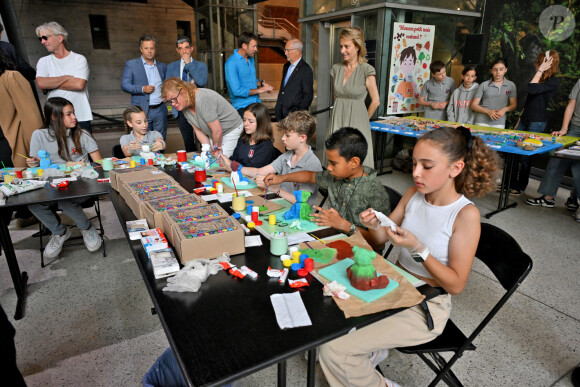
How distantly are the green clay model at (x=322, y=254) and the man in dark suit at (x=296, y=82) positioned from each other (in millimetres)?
3282

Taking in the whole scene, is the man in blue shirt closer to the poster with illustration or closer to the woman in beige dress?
the woman in beige dress

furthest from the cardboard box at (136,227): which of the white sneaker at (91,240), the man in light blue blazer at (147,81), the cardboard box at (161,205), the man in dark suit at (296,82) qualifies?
the man in dark suit at (296,82)

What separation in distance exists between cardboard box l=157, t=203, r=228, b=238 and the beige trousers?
756 mm

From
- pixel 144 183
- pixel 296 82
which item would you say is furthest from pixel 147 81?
pixel 144 183

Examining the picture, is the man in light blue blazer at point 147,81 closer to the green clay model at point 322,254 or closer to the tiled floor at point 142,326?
the tiled floor at point 142,326

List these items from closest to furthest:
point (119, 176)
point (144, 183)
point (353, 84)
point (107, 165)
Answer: point (144, 183) < point (119, 176) < point (107, 165) < point (353, 84)

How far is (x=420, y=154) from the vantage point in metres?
1.49

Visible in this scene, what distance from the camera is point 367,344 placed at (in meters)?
1.38

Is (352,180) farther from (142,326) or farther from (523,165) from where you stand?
(523,165)

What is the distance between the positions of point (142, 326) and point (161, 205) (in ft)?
3.06

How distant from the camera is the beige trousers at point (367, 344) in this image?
1384mm

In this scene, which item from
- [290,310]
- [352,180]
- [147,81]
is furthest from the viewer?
[147,81]

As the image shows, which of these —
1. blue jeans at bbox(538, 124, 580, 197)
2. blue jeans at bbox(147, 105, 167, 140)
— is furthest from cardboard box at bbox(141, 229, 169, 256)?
blue jeans at bbox(538, 124, 580, 197)

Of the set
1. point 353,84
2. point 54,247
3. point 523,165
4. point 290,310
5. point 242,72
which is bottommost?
point 54,247
